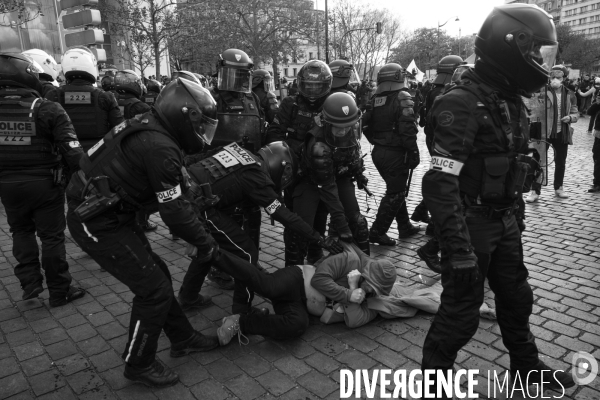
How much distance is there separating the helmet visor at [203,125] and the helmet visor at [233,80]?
193cm

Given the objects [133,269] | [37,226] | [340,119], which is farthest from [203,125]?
[37,226]

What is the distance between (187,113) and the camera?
9.16ft

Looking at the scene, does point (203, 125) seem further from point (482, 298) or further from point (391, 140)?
point (391, 140)

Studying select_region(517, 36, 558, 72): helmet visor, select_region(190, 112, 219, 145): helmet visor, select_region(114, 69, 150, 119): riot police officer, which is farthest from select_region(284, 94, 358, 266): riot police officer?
select_region(114, 69, 150, 119): riot police officer

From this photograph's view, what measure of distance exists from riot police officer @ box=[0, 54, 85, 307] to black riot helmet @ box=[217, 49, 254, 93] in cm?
160

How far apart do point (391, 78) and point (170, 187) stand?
12.0 ft

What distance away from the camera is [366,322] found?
3682 millimetres

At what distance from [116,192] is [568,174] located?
30.6 ft

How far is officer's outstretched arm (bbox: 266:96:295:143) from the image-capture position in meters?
5.11

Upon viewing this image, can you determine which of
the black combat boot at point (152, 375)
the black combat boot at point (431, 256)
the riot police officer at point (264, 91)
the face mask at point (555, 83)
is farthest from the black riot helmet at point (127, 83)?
the face mask at point (555, 83)

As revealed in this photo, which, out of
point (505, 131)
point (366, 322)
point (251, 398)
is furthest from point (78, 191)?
point (505, 131)

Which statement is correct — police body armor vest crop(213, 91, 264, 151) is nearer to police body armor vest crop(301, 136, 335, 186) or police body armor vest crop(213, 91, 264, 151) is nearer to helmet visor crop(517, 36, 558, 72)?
police body armor vest crop(301, 136, 335, 186)

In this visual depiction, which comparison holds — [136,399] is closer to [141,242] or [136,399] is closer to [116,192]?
[141,242]

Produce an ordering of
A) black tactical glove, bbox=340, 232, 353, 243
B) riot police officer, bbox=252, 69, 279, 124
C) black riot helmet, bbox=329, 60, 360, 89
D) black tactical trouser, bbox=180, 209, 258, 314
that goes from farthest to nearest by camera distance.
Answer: riot police officer, bbox=252, 69, 279, 124 → black riot helmet, bbox=329, 60, 360, 89 → black tactical glove, bbox=340, 232, 353, 243 → black tactical trouser, bbox=180, 209, 258, 314
